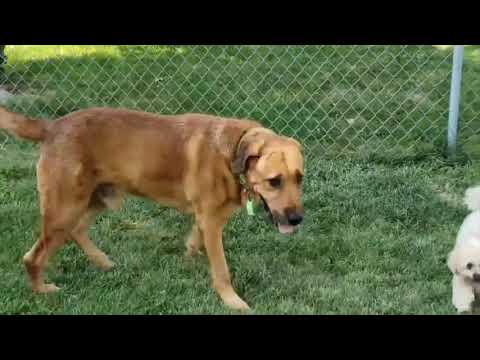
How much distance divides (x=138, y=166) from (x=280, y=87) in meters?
3.48

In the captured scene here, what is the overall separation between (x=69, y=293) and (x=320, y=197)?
2190 millimetres

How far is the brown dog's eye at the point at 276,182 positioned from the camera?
3.78m

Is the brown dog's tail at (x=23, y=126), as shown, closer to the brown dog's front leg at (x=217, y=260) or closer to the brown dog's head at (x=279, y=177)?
the brown dog's front leg at (x=217, y=260)

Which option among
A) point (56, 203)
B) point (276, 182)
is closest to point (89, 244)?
point (56, 203)

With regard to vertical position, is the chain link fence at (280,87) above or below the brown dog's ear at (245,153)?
below

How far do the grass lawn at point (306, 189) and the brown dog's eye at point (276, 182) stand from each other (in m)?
0.76

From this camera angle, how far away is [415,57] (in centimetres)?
766

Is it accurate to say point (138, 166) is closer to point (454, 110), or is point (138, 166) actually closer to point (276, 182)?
point (276, 182)

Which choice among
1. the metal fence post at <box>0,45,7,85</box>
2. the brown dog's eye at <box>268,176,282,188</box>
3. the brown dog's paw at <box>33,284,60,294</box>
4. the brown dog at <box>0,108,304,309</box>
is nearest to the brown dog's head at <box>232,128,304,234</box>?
the brown dog's eye at <box>268,176,282,188</box>

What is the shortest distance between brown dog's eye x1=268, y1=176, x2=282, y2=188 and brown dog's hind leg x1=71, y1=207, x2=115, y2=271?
1355mm

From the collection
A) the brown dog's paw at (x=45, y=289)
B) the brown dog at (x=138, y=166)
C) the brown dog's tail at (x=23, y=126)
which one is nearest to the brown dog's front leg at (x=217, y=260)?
the brown dog at (x=138, y=166)

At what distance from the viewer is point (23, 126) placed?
419 cm

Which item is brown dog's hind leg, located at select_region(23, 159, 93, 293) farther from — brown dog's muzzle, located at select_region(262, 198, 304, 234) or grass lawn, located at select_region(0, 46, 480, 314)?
brown dog's muzzle, located at select_region(262, 198, 304, 234)

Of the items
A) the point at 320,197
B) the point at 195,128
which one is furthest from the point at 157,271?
the point at 320,197
